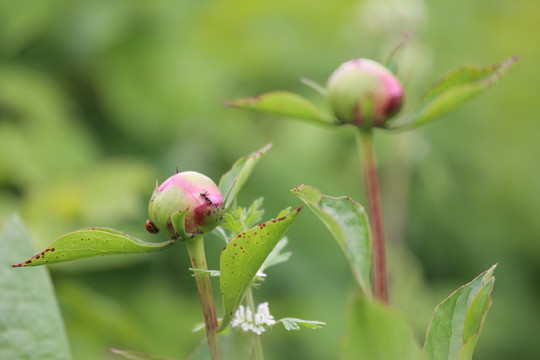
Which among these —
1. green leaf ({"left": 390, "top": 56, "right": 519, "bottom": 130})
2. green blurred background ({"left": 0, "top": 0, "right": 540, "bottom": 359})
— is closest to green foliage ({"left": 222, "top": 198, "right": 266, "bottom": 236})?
green leaf ({"left": 390, "top": 56, "right": 519, "bottom": 130})

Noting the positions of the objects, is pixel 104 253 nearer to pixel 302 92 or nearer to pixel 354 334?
pixel 354 334

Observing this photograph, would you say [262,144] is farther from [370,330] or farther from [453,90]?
[370,330]

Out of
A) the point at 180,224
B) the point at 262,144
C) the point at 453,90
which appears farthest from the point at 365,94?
the point at 262,144

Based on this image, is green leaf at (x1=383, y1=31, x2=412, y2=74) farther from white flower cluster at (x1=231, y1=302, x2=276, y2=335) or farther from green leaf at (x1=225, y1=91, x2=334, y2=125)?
white flower cluster at (x1=231, y1=302, x2=276, y2=335)

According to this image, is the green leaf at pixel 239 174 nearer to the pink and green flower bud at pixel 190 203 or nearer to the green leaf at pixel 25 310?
the pink and green flower bud at pixel 190 203

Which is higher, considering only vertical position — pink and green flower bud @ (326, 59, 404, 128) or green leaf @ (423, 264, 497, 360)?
pink and green flower bud @ (326, 59, 404, 128)

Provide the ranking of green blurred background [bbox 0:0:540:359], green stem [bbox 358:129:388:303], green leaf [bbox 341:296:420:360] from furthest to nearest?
1. green blurred background [bbox 0:0:540:359]
2. green stem [bbox 358:129:388:303]
3. green leaf [bbox 341:296:420:360]

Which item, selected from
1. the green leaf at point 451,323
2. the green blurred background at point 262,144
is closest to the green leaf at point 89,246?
the green leaf at point 451,323

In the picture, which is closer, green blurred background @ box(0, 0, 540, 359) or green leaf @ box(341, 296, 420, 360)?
green leaf @ box(341, 296, 420, 360)
